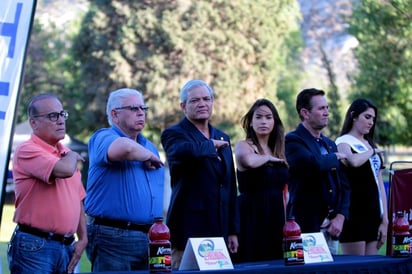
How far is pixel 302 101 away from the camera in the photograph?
636 cm

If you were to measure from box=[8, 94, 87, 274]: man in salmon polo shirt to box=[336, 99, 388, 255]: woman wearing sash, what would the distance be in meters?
2.66

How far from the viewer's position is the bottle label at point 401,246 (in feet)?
16.9

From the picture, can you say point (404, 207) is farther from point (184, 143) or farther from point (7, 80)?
point (7, 80)

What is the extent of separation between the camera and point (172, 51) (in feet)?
116

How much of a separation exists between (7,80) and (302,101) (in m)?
3.10

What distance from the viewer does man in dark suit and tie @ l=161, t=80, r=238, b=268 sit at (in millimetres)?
5410

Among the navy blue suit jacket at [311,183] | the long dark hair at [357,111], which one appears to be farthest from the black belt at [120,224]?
the long dark hair at [357,111]

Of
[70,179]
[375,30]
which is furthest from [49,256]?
[375,30]

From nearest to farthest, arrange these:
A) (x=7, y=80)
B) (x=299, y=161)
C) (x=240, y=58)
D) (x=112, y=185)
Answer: (x=7, y=80), (x=112, y=185), (x=299, y=161), (x=240, y=58)

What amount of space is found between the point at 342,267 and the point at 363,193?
6.77 ft

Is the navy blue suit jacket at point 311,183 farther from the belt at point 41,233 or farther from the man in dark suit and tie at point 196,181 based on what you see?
the belt at point 41,233

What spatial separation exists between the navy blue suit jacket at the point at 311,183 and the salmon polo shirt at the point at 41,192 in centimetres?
197

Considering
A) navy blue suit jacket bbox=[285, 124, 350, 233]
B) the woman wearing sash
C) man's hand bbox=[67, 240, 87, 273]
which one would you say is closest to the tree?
the woman wearing sash

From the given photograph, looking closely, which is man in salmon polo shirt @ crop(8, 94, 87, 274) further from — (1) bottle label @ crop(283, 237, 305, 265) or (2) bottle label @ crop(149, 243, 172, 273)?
(1) bottle label @ crop(283, 237, 305, 265)
